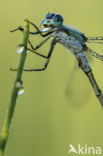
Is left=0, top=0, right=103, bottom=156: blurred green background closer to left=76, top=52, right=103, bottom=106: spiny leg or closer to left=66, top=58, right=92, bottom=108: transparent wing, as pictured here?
left=66, top=58, right=92, bottom=108: transparent wing

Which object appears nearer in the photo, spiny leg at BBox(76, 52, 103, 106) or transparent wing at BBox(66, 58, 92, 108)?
spiny leg at BBox(76, 52, 103, 106)

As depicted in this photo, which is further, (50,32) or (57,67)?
(57,67)

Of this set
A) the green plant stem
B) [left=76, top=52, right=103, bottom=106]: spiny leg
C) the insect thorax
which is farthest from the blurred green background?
the green plant stem

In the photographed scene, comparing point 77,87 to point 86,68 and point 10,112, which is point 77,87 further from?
point 10,112

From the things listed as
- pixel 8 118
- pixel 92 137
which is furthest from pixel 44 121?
pixel 8 118

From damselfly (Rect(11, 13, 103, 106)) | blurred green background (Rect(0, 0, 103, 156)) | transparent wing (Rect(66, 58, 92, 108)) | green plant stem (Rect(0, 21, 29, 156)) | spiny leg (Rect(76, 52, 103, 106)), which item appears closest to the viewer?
green plant stem (Rect(0, 21, 29, 156))

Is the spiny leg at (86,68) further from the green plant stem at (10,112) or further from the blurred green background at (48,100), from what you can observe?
the green plant stem at (10,112)

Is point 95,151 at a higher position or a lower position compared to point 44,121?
lower

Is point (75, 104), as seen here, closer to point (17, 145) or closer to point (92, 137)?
point (92, 137)
